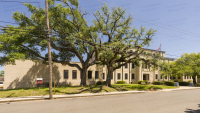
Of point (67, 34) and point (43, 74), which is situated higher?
point (67, 34)

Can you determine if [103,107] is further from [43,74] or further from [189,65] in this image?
[189,65]

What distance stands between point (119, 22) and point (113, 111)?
16.5 m

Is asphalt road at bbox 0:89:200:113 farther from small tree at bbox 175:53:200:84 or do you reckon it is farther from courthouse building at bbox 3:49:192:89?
small tree at bbox 175:53:200:84

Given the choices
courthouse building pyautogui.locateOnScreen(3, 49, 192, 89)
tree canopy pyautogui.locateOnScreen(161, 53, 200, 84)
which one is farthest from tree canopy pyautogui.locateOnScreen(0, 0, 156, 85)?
tree canopy pyautogui.locateOnScreen(161, 53, 200, 84)

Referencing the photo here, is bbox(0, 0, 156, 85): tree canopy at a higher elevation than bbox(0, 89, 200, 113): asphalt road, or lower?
higher

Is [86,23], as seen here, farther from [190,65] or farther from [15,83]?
[190,65]

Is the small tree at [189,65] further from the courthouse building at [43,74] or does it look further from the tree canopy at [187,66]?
the courthouse building at [43,74]

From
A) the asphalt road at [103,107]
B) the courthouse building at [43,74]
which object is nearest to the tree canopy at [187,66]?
the courthouse building at [43,74]

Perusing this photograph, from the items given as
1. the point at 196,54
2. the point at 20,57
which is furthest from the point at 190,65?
the point at 20,57

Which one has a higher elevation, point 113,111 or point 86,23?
point 86,23

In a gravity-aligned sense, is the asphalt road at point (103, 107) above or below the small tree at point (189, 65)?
below

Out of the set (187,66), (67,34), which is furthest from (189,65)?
(67,34)

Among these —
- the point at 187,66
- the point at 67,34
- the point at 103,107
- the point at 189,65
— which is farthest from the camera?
the point at 189,65

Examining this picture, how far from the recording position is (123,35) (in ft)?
75.5
